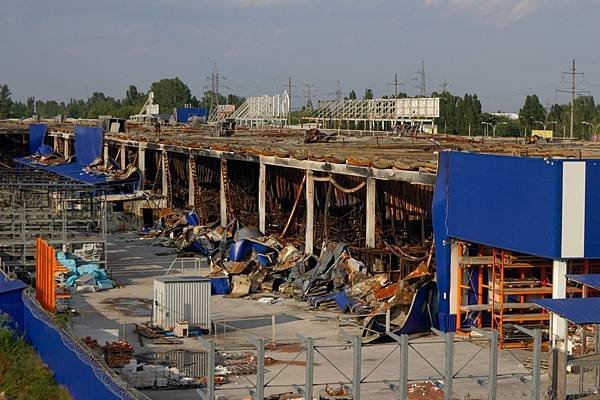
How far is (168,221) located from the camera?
41.3 m

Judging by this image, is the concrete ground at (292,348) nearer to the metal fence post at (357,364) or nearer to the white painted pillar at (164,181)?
the metal fence post at (357,364)

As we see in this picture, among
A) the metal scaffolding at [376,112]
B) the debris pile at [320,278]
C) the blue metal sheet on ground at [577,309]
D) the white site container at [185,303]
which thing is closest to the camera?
the blue metal sheet on ground at [577,309]

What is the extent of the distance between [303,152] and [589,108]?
66487 mm

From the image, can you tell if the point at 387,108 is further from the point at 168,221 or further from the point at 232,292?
the point at 232,292

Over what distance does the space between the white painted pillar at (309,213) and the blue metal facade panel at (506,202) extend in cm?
786

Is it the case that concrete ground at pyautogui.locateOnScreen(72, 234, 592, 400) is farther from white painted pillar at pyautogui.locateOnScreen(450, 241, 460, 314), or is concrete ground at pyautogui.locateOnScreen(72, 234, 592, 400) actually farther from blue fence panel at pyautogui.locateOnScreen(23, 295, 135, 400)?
blue fence panel at pyautogui.locateOnScreen(23, 295, 135, 400)

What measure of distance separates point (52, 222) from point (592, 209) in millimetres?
16034

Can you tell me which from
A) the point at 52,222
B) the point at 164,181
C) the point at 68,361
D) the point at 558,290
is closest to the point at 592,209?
the point at 558,290

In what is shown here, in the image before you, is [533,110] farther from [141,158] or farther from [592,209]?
[592,209]

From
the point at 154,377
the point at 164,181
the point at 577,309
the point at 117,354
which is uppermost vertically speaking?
the point at 577,309

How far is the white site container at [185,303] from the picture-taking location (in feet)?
73.3

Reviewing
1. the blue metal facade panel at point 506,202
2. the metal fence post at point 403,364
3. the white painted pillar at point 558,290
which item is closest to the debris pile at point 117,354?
the metal fence post at point 403,364

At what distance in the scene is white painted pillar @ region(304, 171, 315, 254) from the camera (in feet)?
98.2

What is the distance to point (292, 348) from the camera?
20.9 m
